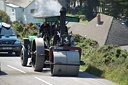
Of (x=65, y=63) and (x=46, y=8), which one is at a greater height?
(x=46, y=8)

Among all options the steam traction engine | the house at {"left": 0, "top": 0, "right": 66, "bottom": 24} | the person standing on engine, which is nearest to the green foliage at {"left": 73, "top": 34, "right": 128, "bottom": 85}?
the steam traction engine

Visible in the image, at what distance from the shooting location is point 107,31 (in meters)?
61.3

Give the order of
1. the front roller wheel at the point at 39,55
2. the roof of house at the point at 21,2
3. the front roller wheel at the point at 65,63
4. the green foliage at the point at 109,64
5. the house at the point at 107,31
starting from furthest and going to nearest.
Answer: the roof of house at the point at 21,2
the house at the point at 107,31
the front roller wheel at the point at 39,55
the front roller wheel at the point at 65,63
the green foliage at the point at 109,64

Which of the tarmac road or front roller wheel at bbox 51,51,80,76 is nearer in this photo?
the tarmac road

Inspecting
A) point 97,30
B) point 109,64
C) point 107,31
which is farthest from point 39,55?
point 97,30

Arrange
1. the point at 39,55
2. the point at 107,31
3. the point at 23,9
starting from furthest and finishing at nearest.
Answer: the point at 23,9 → the point at 107,31 → the point at 39,55

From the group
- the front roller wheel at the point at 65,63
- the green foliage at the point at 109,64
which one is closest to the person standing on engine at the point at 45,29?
the front roller wheel at the point at 65,63

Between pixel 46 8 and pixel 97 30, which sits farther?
pixel 46 8

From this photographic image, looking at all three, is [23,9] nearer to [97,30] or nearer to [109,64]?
[97,30]

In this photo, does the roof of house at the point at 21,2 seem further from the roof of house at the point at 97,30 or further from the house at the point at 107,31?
the house at the point at 107,31

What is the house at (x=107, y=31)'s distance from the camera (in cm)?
6023

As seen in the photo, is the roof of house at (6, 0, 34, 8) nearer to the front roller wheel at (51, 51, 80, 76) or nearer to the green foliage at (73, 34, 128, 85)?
the green foliage at (73, 34, 128, 85)

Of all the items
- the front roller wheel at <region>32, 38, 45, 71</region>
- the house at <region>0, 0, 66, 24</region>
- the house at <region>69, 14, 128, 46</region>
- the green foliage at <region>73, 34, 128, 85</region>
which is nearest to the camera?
the green foliage at <region>73, 34, 128, 85</region>

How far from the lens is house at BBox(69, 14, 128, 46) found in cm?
6023
